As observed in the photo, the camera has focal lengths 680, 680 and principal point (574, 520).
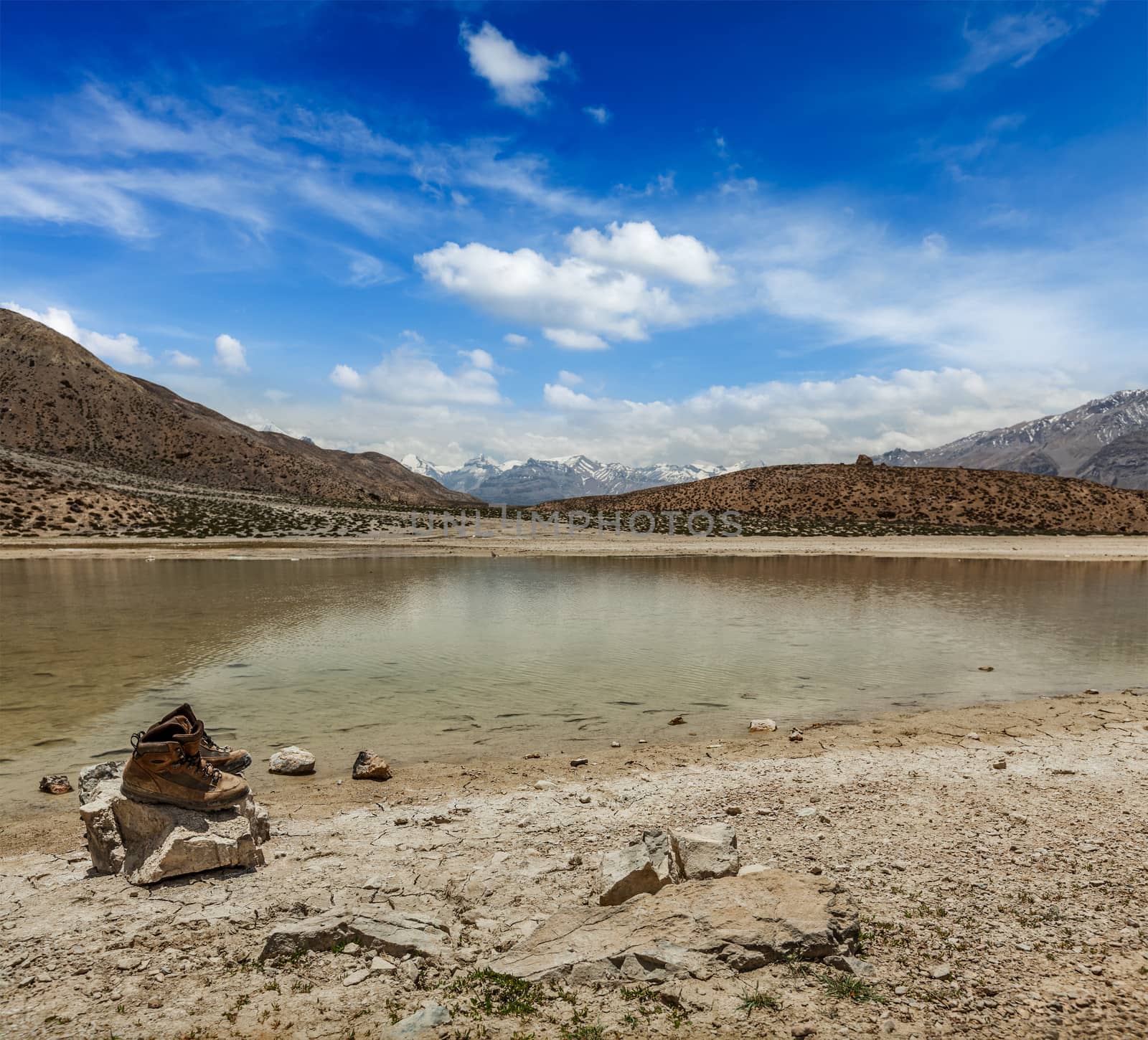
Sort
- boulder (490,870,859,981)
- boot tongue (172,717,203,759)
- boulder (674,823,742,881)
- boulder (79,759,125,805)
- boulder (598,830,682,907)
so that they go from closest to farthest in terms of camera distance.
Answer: boulder (490,870,859,981)
boulder (598,830,682,907)
boulder (674,823,742,881)
boot tongue (172,717,203,759)
boulder (79,759,125,805)

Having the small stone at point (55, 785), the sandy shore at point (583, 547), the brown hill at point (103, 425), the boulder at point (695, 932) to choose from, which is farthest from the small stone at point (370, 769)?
the brown hill at point (103, 425)

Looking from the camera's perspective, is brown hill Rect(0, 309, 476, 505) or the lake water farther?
brown hill Rect(0, 309, 476, 505)

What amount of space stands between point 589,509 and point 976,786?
316 feet

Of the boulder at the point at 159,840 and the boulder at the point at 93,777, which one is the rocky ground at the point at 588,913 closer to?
the boulder at the point at 159,840

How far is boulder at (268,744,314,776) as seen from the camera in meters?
9.69

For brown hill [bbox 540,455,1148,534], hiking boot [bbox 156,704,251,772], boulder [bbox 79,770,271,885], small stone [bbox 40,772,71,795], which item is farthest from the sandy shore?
boulder [bbox 79,770,271,885]

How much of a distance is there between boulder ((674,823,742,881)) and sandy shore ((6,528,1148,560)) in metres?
42.5

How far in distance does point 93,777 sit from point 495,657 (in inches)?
415

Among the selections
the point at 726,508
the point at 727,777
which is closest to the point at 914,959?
the point at 727,777

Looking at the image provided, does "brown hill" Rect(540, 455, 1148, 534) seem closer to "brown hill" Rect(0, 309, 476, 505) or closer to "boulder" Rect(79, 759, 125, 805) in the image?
"brown hill" Rect(0, 309, 476, 505)

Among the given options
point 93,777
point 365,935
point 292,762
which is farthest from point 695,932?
point 292,762

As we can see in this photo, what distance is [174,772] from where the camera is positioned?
631cm

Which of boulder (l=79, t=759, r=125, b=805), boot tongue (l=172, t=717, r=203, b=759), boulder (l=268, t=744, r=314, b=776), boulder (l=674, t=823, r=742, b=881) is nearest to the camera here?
boulder (l=674, t=823, r=742, b=881)

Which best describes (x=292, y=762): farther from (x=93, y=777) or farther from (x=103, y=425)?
(x=103, y=425)
